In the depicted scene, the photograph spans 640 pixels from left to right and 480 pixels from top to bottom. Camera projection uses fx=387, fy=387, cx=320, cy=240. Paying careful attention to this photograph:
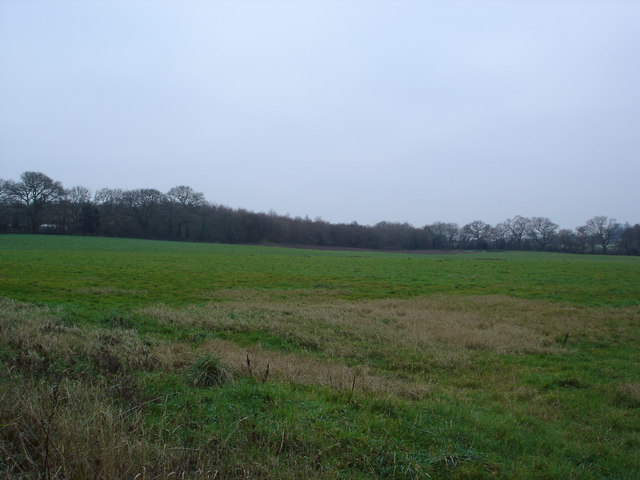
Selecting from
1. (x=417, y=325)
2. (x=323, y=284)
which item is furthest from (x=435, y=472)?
(x=323, y=284)

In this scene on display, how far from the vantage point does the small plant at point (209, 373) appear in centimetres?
646

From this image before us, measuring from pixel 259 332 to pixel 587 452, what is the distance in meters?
8.63

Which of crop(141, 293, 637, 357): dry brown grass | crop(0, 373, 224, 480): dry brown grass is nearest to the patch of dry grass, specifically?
crop(0, 373, 224, 480): dry brown grass

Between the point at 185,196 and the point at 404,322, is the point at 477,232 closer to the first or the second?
the point at 185,196

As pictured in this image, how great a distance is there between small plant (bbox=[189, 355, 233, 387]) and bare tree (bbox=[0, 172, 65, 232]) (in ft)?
302

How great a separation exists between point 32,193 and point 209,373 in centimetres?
9377

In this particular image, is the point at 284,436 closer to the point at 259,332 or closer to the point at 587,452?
the point at 587,452

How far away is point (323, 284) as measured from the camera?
988 inches

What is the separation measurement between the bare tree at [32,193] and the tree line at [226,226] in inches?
6.3

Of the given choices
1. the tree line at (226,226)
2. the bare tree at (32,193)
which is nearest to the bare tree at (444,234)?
the tree line at (226,226)

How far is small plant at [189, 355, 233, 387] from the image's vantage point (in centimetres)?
646

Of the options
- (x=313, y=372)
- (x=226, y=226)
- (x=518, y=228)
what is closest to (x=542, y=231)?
(x=518, y=228)

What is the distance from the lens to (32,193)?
3145 inches

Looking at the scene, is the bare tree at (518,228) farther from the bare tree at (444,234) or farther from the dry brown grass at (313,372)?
the dry brown grass at (313,372)
